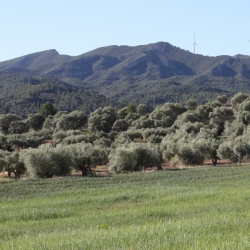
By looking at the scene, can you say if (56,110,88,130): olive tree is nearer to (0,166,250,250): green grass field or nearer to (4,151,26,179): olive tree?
(4,151,26,179): olive tree

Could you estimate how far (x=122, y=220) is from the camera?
15539 millimetres

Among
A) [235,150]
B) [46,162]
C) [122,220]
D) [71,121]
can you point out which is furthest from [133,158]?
[71,121]

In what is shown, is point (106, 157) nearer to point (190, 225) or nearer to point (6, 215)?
point (6, 215)

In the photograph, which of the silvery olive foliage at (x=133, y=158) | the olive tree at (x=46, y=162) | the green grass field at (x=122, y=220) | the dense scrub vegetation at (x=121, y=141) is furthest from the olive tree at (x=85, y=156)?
the green grass field at (x=122, y=220)

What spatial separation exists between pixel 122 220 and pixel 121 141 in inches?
2491

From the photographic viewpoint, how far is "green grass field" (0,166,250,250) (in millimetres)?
9523

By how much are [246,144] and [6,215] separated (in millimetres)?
50948

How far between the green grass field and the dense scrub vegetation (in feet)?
56.1

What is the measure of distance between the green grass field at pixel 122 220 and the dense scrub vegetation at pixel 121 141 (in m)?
17.1

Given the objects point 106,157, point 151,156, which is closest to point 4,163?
point 106,157

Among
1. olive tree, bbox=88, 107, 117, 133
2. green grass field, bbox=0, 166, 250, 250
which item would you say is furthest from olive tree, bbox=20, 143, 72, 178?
olive tree, bbox=88, 107, 117, 133

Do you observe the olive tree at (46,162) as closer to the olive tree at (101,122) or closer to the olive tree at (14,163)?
the olive tree at (14,163)

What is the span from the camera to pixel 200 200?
810 inches

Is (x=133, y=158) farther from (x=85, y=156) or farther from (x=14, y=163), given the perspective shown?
(x=14, y=163)
